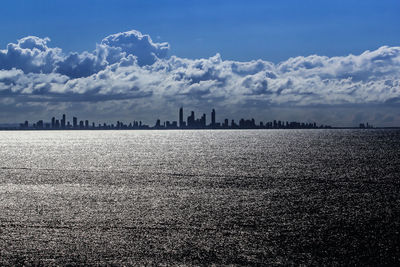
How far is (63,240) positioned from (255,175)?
166 feet

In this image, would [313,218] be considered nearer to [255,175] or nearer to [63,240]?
[63,240]

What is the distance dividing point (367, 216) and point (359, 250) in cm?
1259

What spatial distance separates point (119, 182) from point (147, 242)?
39709 mm

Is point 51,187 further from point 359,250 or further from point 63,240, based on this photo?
point 359,250

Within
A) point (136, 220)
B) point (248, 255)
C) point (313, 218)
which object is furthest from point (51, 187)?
point (248, 255)

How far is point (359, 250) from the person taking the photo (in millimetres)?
27281

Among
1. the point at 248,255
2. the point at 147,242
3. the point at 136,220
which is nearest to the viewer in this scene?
the point at 248,255

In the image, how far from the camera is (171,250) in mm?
26547

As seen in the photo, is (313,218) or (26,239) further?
(313,218)

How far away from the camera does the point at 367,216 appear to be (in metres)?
39.0

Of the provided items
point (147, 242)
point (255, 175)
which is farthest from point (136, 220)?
point (255, 175)

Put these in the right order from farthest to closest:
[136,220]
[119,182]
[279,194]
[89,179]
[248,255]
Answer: [89,179] → [119,182] → [279,194] → [136,220] → [248,255]

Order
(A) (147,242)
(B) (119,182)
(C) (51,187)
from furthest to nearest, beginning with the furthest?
(B) (119,182) → (C) (51,187) → (A) (147,242)

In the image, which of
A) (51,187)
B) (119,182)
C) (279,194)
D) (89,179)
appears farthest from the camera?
(89,179)
